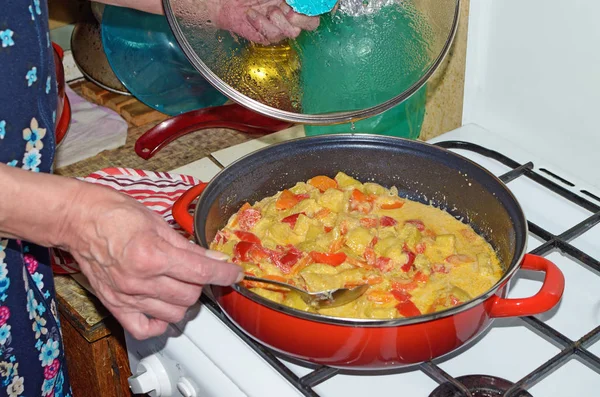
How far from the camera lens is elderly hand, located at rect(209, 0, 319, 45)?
1126 millimetres

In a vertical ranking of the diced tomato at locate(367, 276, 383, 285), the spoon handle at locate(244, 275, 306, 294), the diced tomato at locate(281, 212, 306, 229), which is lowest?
the diced tomato at locate(367, 276, 383, 285)

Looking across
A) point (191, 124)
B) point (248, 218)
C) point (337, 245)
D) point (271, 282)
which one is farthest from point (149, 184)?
point (271, 282)

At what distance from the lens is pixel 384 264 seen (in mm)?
1050

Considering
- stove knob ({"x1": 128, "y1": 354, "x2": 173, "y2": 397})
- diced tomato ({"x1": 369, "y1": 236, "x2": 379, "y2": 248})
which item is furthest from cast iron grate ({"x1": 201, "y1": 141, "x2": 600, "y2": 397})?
diced tomato ({"x1": 369, "y1": 236, "x2": 379, "y2": 248})

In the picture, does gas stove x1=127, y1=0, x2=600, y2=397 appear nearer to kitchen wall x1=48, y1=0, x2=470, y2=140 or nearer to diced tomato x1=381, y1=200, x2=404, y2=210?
kitchen wall x1=48, y1=0, x2=470, y2=140

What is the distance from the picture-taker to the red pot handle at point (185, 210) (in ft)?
3.38

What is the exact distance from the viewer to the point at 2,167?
83cm

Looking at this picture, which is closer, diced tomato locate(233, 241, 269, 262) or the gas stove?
the gas stove

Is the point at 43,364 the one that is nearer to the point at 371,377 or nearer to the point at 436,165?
the point at 371,377

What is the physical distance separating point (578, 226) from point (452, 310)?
0.40m

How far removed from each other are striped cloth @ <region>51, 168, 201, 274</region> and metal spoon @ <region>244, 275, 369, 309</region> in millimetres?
426

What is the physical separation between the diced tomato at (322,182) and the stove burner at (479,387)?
1.25ft

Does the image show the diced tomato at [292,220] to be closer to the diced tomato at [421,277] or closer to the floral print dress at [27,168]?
the diced tomato at [421,277]

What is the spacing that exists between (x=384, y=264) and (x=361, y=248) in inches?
1.9
